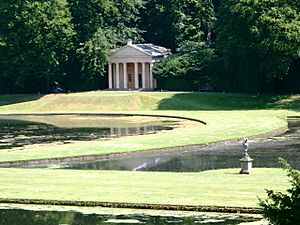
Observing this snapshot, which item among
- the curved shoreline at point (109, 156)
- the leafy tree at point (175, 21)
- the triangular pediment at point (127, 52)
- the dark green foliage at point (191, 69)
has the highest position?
the leafy tree at point (175, 21)

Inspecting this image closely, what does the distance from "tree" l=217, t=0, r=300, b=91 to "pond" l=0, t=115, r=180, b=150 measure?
A: 1449 cm

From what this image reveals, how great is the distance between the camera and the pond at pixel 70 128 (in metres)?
58.0

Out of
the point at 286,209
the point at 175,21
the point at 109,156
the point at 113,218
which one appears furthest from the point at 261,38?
the point at 286,209

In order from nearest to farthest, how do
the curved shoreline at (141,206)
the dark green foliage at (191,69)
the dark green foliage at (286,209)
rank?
the dark green foliage at (286,209) < the curved shoreline at (141,206) < the dark green foliage at (191,69)

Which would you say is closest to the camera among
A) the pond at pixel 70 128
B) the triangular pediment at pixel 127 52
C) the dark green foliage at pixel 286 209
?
the dark green foliage at pixel 286 209

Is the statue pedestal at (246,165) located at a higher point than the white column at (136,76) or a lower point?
lower

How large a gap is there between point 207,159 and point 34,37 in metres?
62.4

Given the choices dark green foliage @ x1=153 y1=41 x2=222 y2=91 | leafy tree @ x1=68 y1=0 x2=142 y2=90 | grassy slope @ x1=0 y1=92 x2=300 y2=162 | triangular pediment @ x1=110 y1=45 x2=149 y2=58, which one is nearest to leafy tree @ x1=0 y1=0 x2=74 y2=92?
leafy tree @ x1=68 y1=0 x2=142 y2=90

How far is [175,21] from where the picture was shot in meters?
108

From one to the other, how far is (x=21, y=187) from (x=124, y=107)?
191 feet

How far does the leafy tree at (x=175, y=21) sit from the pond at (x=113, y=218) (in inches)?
3112

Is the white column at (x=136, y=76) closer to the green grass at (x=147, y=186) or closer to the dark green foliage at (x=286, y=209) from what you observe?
the green grass at (x=147, y=186)

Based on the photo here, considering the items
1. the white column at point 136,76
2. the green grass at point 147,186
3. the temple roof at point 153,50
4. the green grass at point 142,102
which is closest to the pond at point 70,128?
the green grass at point 142,102

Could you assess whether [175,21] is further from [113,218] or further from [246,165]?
[113,218]
